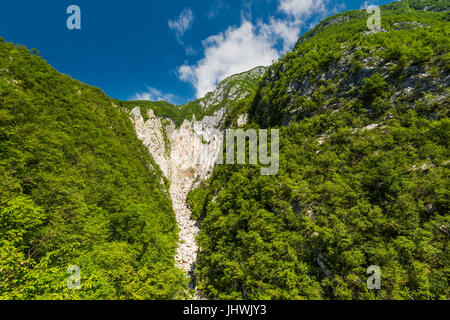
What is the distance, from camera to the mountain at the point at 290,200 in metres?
9.63

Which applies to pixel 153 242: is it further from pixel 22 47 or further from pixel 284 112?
pixel 22 47

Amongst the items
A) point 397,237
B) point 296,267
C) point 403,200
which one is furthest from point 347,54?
point 296,267

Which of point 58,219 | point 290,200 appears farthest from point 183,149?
point 58,219

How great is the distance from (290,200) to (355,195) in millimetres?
6820

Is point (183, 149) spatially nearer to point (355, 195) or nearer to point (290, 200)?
point (290, 200)

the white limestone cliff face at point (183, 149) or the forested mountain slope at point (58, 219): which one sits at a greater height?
the white limestone cliff face at point (183, 149)

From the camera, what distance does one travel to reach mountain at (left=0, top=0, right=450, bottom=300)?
31.6 ft

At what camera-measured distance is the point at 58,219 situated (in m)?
10.9

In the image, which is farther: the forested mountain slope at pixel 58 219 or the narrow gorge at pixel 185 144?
the narrow gorge at pixel 185 144

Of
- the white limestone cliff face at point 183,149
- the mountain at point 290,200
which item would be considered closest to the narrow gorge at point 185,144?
the white limestone cliff face at point 183,149

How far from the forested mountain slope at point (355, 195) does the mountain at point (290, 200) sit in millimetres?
125

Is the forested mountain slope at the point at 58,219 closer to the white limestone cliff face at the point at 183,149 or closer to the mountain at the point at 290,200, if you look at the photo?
the mountain at the point at 290,200

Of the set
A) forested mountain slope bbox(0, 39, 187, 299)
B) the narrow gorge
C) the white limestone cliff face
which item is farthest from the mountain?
the white limestone cliff face

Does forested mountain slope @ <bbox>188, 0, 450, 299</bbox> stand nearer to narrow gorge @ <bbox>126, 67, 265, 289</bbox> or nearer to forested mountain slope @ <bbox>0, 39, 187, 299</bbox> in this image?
forested mountain slope @ <bbox>0, 39, 187, 299</bbox>
